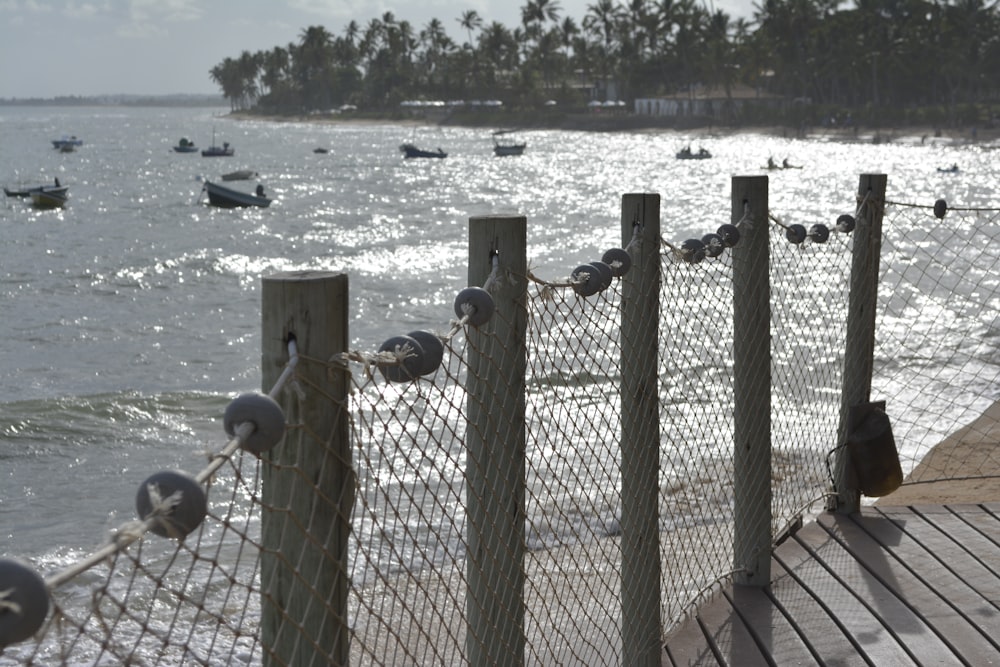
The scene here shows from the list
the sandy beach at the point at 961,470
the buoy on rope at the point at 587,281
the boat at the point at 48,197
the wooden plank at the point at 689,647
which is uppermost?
the buoy on rope at the point at 587,281

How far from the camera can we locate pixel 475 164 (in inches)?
3221

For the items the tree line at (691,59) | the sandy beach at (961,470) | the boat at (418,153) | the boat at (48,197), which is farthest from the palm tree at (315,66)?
the sandy beach at (961,470)

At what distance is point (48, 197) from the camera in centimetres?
4684

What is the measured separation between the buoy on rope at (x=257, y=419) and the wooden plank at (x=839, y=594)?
2.58m

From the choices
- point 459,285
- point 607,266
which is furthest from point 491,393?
point 459,285

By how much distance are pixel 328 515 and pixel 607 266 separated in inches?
59.0

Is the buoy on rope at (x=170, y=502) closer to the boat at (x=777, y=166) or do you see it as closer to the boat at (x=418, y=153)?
the boat at (x=777, y=166)

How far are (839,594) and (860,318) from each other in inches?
51.2

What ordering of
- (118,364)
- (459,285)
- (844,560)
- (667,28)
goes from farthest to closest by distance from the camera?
1. (667,28)
2. (459,285)
3. (118,364)
4. (844,560)

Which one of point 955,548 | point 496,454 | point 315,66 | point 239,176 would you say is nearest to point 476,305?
point 496,454

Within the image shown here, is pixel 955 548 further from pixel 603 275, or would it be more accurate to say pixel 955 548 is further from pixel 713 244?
pixel 603 275

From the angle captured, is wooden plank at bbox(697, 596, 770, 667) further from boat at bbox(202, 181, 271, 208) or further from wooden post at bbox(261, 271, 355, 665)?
boat at bbox(202, 181, 271, 208)

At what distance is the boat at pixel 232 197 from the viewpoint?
47.3m

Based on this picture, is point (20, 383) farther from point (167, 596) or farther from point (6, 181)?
point (6, 181)
